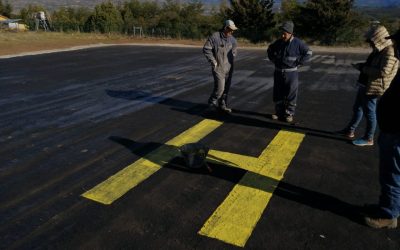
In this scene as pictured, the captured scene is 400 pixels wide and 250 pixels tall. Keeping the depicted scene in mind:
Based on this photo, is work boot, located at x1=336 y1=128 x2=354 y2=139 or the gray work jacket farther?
the gray work jacket

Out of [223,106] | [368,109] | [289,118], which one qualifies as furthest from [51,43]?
[368,109]

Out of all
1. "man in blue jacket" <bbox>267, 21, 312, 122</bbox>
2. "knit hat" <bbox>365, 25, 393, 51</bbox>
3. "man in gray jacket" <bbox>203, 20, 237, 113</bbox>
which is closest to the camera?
"knit hat" <bbox>365, 25, 393, 51</bbox>

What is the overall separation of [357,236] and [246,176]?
5.65 ft

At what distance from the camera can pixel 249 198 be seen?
4555 millimetres

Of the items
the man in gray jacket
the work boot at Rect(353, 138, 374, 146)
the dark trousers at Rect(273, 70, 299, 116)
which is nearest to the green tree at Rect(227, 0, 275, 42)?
the man in gray jacket

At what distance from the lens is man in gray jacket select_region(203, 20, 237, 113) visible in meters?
8.26

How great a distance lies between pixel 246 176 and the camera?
5.16m

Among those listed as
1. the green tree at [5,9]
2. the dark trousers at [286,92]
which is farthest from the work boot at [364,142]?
the green tree at [5,9]

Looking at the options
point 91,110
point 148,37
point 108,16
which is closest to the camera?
point 91,110

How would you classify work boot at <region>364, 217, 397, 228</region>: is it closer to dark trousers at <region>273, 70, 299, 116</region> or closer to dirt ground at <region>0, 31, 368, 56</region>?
dark trousers at <region>273, 70, 299, 116</region>

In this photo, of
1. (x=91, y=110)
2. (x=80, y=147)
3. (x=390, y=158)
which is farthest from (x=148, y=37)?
(x=390, y=158)

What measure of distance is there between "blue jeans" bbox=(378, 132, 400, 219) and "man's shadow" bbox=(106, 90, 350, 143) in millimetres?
2738

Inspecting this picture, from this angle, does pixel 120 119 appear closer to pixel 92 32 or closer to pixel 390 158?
pixel 390 158

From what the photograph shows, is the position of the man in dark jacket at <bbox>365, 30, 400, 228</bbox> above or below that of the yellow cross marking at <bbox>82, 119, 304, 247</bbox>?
above
